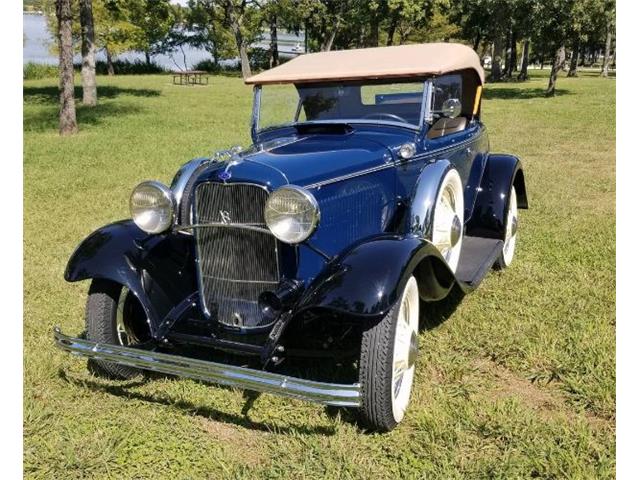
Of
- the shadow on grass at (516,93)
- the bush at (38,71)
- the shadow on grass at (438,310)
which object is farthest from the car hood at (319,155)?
the bush at (38,71)

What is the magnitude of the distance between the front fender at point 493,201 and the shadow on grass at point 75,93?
54.7 feet

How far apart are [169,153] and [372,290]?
8.95 metres

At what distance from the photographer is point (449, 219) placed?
12.8 ft

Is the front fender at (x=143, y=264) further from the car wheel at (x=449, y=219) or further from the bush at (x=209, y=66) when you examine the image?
the bush at (x=209, y=66)

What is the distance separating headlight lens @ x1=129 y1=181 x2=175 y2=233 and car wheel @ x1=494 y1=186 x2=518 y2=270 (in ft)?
9.61

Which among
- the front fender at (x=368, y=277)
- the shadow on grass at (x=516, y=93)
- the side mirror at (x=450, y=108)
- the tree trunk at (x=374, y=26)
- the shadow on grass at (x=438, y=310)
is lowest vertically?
the shadow on grass at (x=438, y=310)

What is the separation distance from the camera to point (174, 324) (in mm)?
3225

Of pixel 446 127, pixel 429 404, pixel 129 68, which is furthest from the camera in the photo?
pixel 129 68

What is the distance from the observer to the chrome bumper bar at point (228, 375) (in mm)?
2492

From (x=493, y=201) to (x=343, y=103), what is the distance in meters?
1.63

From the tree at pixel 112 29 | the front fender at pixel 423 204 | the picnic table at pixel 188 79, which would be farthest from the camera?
the tree at pixel 112 29

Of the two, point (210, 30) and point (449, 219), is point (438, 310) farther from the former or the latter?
point (210, 30)

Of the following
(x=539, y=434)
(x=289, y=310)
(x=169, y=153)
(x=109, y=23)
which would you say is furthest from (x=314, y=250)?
(x=109, y=23)

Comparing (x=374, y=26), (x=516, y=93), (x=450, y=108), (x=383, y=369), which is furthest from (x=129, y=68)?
(x=383, y=369)
